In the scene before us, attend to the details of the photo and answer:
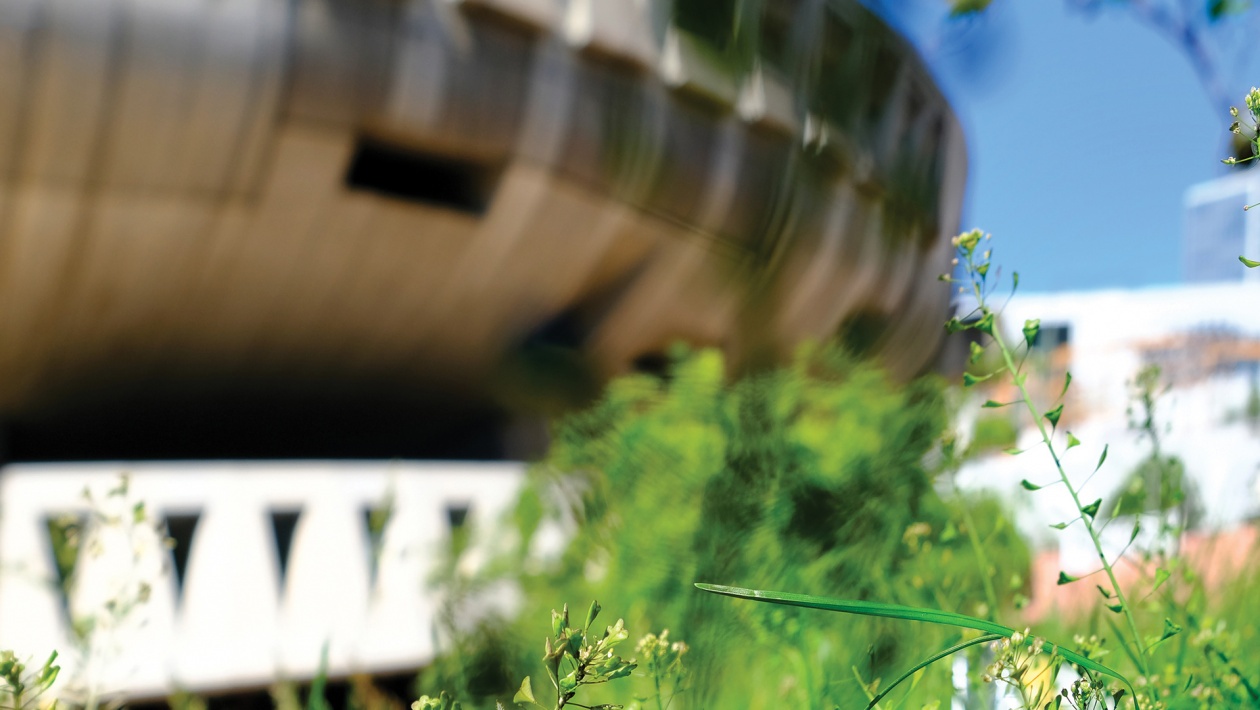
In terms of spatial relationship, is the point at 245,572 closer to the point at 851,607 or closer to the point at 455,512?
the point at 455,512

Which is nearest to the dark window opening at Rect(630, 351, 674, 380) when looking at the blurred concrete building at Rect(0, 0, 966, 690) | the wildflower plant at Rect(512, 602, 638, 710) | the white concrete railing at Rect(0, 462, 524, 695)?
the blurred concrete building at Rect(0, 0, 966, 690)

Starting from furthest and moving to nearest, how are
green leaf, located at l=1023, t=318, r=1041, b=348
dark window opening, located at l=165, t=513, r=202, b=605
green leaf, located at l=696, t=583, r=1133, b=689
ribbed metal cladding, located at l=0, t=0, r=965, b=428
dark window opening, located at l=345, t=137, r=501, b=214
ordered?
1. dark window opening, located at l=345, t=137, r=501, b=214
2. ribbed metal cladding, located at l=0, t=0, r=965, b=428
3. dark window opening, located at l=165, t=513, r=202, b=605
4. green leaf, located at l=1023, t=318, r=1041, b=348
5. green leaf, located at l=696, t=583, r=1133, b=689

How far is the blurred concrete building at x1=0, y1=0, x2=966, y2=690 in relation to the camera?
4.64m

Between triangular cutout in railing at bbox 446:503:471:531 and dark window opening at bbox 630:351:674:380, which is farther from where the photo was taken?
dark window opening at bbox 630:351:674:380

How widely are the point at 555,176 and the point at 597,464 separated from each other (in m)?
A: 5.35

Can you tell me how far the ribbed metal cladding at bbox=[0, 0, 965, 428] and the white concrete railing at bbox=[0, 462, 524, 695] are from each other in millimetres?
2073

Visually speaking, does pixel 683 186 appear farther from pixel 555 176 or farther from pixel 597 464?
pixel 555 176

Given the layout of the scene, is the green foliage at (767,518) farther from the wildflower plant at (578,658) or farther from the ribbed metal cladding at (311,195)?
the ribbed metal cladding at (311,195)

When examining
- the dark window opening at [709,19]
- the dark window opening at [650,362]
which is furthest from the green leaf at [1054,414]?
the dark window opening at [650,362]

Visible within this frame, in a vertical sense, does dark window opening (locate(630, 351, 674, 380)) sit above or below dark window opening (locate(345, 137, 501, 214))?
below

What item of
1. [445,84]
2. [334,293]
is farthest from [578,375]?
[334,293]

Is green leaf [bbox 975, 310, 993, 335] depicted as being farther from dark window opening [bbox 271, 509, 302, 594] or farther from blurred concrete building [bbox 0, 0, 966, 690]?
dark window opening [bbox 271, 509, 302, 594]

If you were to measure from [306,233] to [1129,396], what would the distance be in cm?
601

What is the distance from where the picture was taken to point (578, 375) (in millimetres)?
1976
